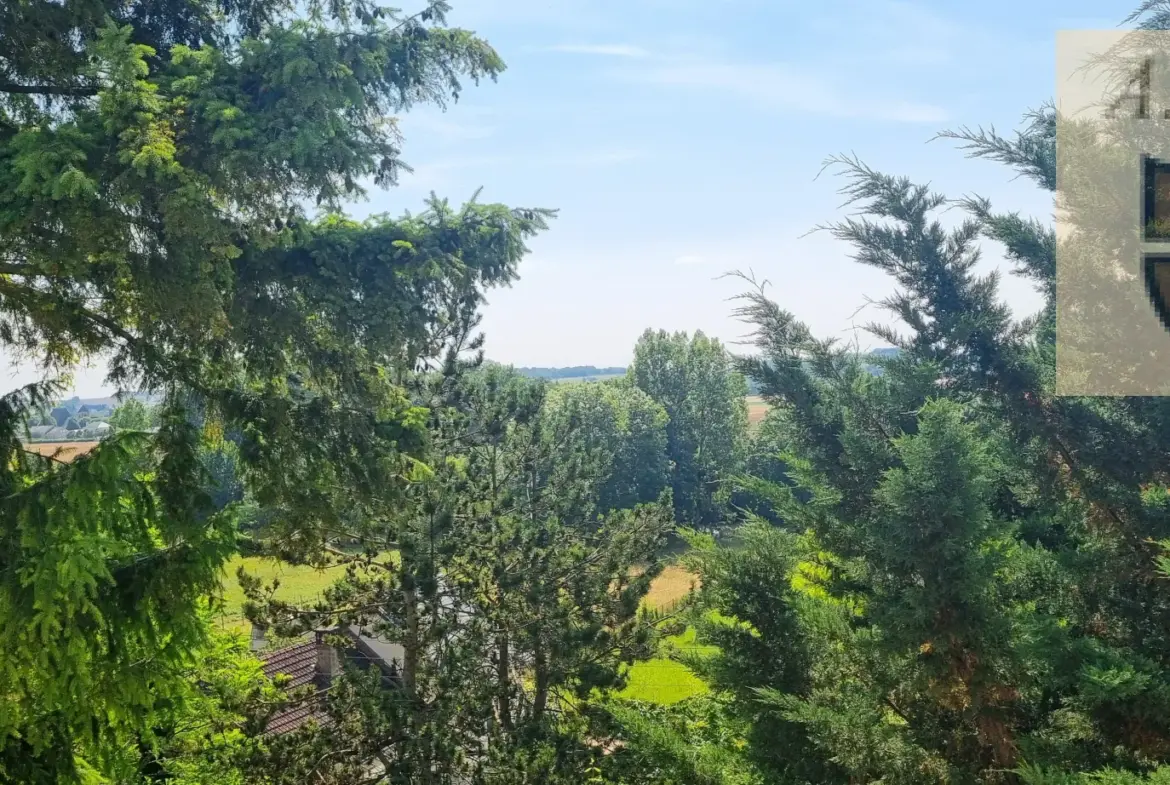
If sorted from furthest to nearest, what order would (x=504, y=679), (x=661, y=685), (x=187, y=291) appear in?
(x=661, y=685) → (x=504, y=679) → (x=187, y=291)

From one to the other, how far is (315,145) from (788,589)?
578cm

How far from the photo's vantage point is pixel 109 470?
4.41 meters

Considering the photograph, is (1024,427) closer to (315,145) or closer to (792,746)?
(792,746)

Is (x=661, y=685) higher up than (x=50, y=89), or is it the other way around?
(x=50, y=89)

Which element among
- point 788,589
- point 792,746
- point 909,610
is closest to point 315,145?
point 909,610

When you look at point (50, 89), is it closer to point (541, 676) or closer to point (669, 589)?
point (541, 676)

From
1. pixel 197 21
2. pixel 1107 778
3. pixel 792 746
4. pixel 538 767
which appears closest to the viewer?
pixel 1107 778

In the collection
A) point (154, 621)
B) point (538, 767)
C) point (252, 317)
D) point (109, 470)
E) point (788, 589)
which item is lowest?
point (538, 767)
